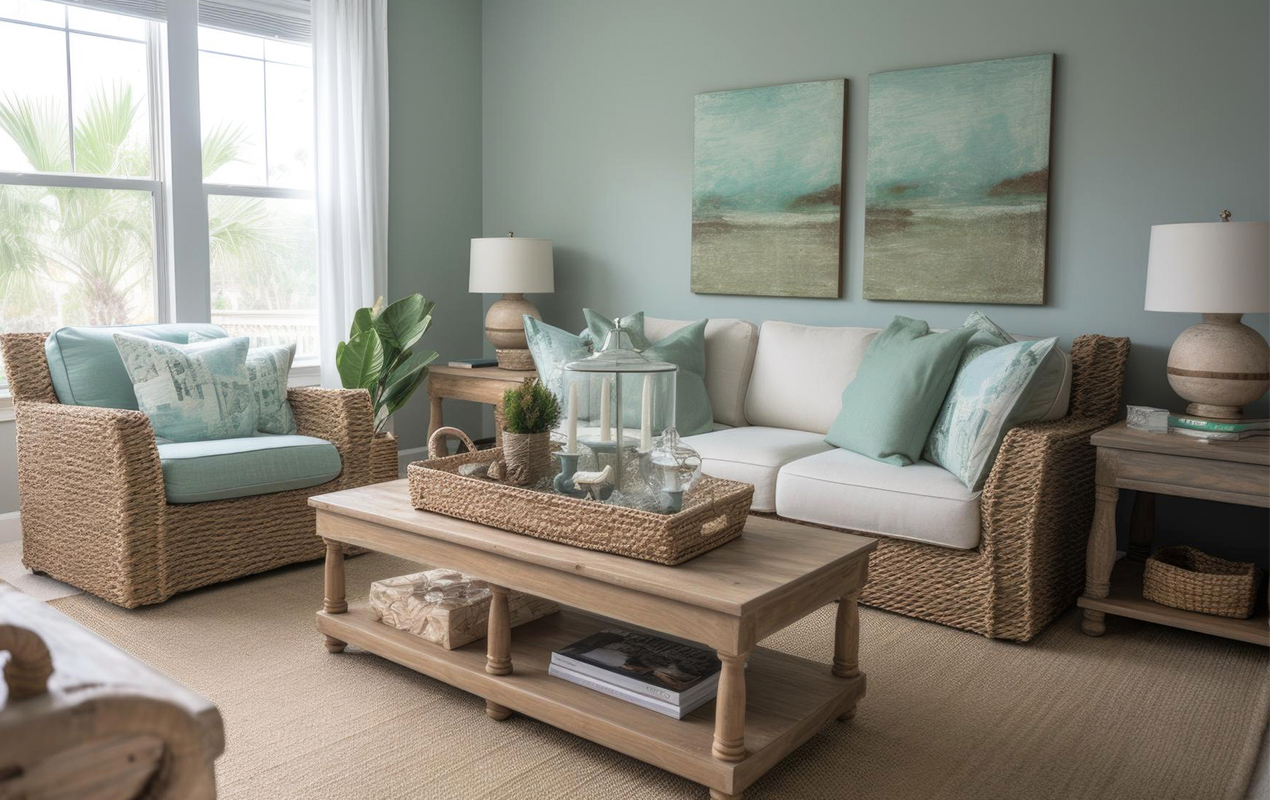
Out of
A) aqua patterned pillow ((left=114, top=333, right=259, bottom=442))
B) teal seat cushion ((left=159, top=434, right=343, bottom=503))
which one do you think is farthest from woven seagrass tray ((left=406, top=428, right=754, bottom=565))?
aqua patterned pillow ((left=114, top=333, right=259, bottom=442))

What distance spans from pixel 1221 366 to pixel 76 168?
4125mm

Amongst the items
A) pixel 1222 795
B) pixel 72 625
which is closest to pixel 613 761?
pixel 1222 795

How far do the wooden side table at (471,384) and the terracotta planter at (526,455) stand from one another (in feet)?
5.67

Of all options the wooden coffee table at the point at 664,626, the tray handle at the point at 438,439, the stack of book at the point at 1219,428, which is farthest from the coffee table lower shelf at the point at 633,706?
the stack of book at the point at 1219,428

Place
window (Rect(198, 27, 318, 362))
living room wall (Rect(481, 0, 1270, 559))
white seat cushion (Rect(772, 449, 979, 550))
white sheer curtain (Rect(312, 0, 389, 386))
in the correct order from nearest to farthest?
white seat cushion (Rect(772, 449, 979, 550)), living room wall (Rect(481, 0, 1270, 559)), window (Rect(198, 27, 318, 362)), white sheer curtain (Rect(312, 0, 389, 386))

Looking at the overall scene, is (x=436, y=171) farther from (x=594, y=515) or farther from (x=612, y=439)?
(x=594, y=515)

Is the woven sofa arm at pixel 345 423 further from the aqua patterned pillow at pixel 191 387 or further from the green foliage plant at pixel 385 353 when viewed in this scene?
the green foliage plant at pixel 385 353

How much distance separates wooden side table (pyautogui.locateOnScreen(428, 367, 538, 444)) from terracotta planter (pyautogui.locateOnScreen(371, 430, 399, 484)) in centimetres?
40

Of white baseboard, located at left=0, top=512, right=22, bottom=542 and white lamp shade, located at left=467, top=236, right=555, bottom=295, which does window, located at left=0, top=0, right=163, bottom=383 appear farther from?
white lamp shade, located at left=467, top=236, right=555, bottom=295

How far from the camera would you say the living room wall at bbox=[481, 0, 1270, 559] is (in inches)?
128

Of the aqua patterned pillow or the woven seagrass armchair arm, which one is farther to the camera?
the aqua patterned pillow

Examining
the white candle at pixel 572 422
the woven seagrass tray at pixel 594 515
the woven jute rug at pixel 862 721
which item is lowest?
the woven jute rug at pixel 862 721

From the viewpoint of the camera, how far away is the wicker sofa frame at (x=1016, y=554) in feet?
9.15

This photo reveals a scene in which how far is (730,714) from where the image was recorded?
1864mm
